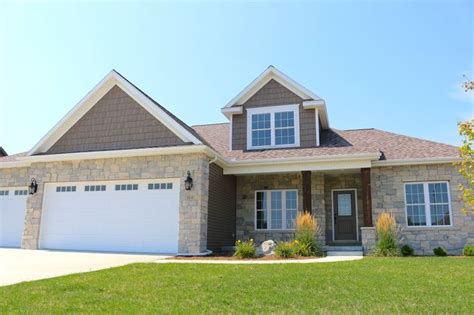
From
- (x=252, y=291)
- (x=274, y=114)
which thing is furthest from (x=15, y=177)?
(x=252, y=291)

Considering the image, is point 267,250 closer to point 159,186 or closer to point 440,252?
point 159,186

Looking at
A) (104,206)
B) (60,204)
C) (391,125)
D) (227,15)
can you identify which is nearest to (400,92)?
(391,125)

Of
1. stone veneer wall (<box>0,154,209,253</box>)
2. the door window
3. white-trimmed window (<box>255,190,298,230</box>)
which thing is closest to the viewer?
stone veneer wall (<box>0,154,209,253</box>)

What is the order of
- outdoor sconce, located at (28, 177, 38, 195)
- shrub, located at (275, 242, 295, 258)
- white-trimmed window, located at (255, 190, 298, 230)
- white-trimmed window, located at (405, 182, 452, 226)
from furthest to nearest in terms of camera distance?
1. white-trimmed window, located at (255, 190, 298, 230)
2. outdoor sconce, located at (28, 177, 38, 195)
3. white-trimmed window, located at (405, 182, 452, 226)
4. shrub, located at (275, 242, 295, 258)

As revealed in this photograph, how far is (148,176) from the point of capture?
1267cm

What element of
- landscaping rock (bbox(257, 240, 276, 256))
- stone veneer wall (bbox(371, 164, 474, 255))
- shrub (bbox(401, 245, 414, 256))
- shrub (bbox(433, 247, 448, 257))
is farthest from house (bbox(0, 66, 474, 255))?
landscaping rock (bbox(257, 240, 276, 256))

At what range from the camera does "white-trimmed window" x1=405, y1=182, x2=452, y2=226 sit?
42.9 feet

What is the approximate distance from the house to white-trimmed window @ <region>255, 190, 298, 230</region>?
0.04m

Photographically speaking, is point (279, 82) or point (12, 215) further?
point (279, 82)

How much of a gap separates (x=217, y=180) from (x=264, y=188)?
2.31m

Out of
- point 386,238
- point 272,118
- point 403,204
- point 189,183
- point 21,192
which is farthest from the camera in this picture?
point 272,118

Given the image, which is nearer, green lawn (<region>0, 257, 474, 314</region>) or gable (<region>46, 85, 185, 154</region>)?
green lawn (<region>0, 257, 474, 314</region>)

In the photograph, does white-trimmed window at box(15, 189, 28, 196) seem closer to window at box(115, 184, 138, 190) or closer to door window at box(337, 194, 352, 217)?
window at box(115, 184, 138, 190)

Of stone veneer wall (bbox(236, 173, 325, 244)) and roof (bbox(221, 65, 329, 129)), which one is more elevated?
roof (bbox(221, 65, 329, 129))
